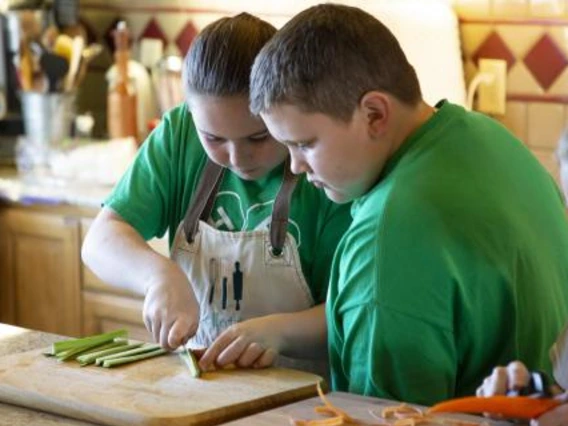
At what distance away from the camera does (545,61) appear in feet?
10.3

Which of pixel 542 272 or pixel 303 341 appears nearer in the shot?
pixel 542 272

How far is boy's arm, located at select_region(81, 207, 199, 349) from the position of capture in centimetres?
194

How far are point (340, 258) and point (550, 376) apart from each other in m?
0.32

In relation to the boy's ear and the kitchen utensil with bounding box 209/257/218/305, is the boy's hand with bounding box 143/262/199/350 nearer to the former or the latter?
the kitchen utensil with bounding box 209/257/218/305

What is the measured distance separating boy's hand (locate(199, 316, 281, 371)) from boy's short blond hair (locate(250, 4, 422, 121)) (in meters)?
0.36

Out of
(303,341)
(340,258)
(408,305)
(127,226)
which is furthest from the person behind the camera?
(127,226)

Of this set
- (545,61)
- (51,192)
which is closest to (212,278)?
(545,61)

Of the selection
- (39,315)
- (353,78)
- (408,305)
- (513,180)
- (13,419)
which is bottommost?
(39,315)

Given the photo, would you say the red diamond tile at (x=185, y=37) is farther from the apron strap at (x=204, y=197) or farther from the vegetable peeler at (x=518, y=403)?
the vegetable peeler at (x=518, y=403)

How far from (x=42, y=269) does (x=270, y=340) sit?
184 cm

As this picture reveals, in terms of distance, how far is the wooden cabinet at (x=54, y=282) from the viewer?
3.51 meters

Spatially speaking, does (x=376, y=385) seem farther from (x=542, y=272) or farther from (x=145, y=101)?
(x=145, y=101)

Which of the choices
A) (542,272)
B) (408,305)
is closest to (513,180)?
(542,272)

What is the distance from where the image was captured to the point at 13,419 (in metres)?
1.77
